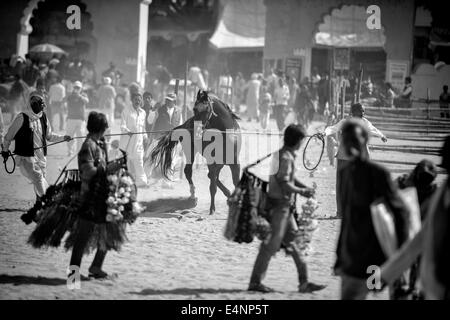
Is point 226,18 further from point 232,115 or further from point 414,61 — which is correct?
point 232,115

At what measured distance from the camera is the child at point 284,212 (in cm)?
621

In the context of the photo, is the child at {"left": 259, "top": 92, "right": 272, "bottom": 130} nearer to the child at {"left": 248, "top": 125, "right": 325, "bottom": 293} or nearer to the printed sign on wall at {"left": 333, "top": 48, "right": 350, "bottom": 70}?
the printed sign on wall at {"left": 333, "top": 48, "right": 350, "bottom": 70}

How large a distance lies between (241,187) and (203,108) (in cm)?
432

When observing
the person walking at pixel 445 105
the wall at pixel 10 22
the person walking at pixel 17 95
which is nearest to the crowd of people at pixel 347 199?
the person walking at pixel 445 105

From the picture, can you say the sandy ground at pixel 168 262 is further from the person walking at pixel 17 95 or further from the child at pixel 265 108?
the child at pixel 265 108

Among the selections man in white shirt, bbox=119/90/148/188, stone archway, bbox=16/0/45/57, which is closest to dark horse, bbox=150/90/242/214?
man in white shirt, bbox=119/90/148/188

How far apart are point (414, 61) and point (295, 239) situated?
21.6m

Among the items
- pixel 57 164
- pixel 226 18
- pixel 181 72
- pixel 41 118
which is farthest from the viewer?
pixel 181 72

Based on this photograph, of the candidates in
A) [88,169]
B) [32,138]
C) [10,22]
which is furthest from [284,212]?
[10,22]

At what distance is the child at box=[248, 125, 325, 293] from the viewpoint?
6211 mm

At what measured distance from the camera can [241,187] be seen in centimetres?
648

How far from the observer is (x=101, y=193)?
6.39 metres

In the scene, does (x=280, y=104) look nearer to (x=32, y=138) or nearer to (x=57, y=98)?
(x=57, y=98)

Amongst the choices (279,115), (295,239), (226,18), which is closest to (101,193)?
(295,239)
